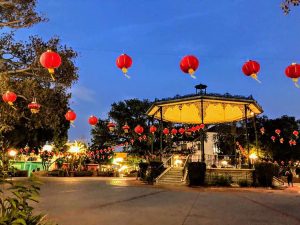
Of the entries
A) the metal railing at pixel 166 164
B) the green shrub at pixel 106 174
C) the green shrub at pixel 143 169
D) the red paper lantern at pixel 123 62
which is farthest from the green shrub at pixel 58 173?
the red paper lantern at pixel 123 62

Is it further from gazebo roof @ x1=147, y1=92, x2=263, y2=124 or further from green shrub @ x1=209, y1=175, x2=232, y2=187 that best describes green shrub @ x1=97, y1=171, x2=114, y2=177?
green shrub @ x1=209, y1=175, x2=232, y2=187

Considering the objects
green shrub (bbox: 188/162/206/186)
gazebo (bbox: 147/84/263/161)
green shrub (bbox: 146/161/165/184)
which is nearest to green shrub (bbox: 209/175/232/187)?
green shrub (bbox: 188/162/206/186)

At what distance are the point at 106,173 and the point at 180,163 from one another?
683 inches

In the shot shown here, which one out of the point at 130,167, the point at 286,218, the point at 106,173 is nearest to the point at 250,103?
the point at 286,218

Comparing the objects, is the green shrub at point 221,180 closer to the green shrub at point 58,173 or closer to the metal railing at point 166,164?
the metal railing at point 166,164

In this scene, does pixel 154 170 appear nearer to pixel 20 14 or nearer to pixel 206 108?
pixel 206 108

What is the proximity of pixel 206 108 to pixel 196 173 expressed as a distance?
684 cm

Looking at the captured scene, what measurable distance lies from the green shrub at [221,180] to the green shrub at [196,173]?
2.54 feet

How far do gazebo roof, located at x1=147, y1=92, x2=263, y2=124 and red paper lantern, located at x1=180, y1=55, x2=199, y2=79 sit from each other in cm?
1063

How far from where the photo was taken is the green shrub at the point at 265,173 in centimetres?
2005

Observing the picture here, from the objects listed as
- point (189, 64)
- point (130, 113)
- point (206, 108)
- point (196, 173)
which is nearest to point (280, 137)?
point (130, 113)

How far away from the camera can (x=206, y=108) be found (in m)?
25.2

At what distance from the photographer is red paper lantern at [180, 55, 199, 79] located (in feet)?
35.8

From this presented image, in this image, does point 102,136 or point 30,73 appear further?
point 102,136
